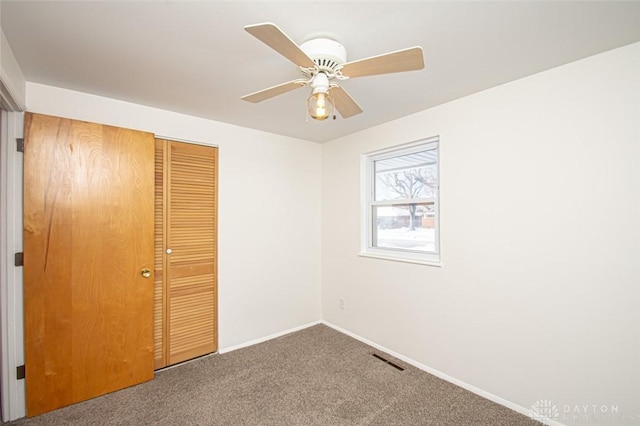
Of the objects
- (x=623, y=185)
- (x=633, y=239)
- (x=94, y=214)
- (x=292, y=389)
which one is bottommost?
(x=292, y=389)

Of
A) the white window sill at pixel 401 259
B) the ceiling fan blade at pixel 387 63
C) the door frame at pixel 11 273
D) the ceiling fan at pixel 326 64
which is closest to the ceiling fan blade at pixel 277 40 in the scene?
the ceiling fan at pixel 326 64

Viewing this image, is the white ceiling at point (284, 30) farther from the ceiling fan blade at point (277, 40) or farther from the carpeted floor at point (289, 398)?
the carpeted floor at point (289, 398)

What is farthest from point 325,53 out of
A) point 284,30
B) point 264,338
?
point 264,338

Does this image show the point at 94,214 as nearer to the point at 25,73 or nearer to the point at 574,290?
the point at 25,73

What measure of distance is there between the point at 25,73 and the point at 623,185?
12.7 feet

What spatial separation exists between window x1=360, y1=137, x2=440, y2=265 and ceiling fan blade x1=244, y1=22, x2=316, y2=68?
1.73m

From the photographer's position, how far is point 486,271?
2.19 metres

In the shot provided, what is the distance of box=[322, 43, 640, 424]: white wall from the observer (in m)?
1.64

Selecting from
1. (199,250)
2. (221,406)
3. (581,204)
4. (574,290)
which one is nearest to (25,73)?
(199,250)

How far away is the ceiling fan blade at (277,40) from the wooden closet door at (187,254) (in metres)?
1.84

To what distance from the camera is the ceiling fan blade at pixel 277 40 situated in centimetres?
106

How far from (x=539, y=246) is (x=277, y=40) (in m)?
2.08

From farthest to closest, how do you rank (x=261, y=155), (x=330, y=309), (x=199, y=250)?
(x=330, y=309) → (x=261, y=155) → (x=199, y=250)

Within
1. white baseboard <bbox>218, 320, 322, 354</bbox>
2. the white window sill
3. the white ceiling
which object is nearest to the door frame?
the white ceiling
